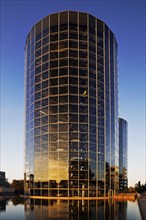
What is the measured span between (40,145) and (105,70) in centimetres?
3694

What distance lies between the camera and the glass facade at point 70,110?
10931 centimetres

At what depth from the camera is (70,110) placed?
112000 mm

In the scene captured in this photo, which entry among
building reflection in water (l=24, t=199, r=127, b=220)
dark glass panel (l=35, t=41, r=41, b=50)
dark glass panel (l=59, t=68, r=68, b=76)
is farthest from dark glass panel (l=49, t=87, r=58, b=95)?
building reflection in water (l=24, t=199, r=127, b=220)

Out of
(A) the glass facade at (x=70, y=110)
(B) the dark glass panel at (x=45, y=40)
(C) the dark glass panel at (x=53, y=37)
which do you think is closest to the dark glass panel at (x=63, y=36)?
(A) the glass facade at (x=70, y=110)

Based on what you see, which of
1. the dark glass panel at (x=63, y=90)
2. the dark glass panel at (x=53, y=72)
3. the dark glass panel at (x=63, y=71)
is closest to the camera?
the dark glass panel at (x=63, y=90)

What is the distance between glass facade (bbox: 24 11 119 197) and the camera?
359 ft

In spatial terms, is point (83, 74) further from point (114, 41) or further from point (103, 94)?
point (114, 41)

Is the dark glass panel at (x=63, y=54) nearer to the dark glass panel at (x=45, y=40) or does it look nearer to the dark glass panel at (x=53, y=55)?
the dark glass panel at (x=53, y=55)

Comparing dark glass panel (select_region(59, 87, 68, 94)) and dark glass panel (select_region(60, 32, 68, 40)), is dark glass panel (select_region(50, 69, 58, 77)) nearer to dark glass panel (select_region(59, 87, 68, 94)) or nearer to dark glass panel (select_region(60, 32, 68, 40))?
dark glass panel (select_region(59, 87, 68, 94))

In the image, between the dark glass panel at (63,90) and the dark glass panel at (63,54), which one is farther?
the dark glass panel at (63,54)

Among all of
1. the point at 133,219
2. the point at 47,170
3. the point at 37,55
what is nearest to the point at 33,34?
the point at 37,55

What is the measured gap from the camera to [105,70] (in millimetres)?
123125

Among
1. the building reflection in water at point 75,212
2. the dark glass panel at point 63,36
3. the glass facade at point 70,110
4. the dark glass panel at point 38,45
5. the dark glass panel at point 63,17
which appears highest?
the dark glass panel at point 63,17

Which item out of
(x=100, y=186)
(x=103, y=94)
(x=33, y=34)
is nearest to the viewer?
(x=100, y=186)
